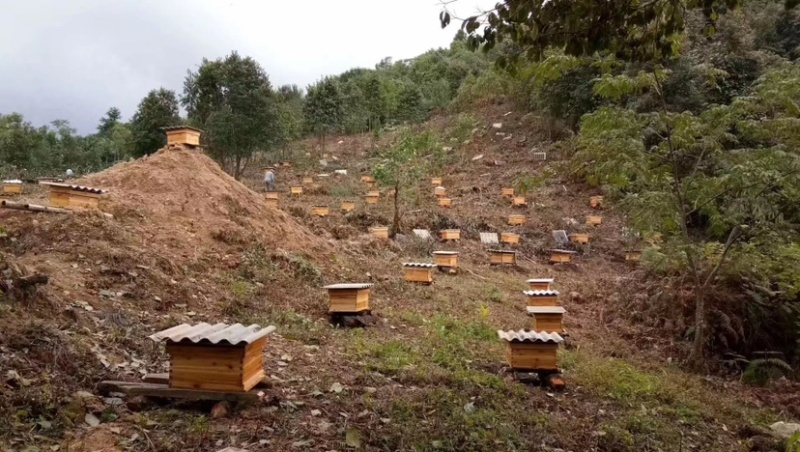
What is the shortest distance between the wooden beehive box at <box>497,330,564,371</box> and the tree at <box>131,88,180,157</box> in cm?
2321

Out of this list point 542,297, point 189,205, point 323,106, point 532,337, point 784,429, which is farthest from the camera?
point 323,106

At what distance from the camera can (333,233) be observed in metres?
15.7

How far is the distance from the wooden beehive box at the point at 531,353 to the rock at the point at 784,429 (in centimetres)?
234

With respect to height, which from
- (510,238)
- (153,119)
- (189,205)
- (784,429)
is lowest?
(784,429)

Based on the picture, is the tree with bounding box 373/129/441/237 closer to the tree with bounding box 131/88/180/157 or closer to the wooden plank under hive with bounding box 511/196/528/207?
the wooden plank under hive with bounding box 511/196/528/207

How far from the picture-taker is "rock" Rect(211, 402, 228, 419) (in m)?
4.31

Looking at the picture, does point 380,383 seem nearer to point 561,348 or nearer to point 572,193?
point 561,348

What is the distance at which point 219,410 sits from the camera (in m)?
4.34

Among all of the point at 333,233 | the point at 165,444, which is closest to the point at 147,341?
the point at 165,444

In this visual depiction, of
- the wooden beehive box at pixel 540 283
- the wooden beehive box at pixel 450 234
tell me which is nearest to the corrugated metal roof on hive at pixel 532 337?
the wooden beehive box at pixel 540 283

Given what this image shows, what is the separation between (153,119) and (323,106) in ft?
48.1

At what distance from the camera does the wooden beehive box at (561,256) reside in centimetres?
1741

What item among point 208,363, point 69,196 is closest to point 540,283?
point 208,363

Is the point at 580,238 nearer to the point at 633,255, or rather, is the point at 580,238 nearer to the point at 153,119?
the point at 633,255
